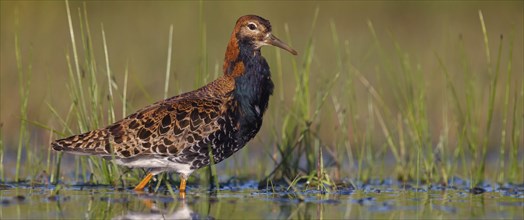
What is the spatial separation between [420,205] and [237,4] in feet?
49.1

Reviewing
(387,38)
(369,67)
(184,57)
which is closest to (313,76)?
(369,67)

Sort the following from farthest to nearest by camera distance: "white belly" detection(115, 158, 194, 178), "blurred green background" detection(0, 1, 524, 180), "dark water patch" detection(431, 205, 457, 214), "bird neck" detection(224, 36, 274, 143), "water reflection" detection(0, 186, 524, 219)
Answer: "blurred green background" detection(0, 1, 524, 180) → "bird neck" detection(224, 36, 274, 143) → "white belly" detection(115, 158, 194, 178) → "dark water patch" detection(431, 205, 457, 214) → "water reflection" detection(0, 186, 524, 219)

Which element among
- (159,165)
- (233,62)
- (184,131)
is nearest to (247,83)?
(233,62)

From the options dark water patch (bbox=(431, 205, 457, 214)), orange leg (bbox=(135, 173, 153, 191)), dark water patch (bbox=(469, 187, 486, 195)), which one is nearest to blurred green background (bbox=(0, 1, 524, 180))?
dark water patch (bbox=(469, 187, 486, 195))

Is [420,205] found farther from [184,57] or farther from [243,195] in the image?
[184,57]

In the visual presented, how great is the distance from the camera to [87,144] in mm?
11734

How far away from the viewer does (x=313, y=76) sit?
1941 centimetres

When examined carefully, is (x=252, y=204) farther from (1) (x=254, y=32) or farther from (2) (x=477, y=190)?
(2) (x=477, y=190)

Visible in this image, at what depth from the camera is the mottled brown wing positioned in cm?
1175

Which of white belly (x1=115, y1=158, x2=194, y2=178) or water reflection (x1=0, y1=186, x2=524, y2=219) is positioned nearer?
water reflection (x1=0, y1=186, x2=524, y2=219)

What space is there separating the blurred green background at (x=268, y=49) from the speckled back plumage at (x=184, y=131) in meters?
4.17

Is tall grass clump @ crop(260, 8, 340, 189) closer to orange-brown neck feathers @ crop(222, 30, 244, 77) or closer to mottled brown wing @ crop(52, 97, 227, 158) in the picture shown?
orange-brown neck feathers @ crop(222, 30, 244, 77)

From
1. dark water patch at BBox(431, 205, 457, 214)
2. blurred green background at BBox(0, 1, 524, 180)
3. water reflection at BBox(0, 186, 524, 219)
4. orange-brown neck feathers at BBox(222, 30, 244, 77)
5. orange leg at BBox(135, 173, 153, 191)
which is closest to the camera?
water reflection at BBox(0, 186, 524, 219)

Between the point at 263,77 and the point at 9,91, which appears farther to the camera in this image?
the point at 9,91
